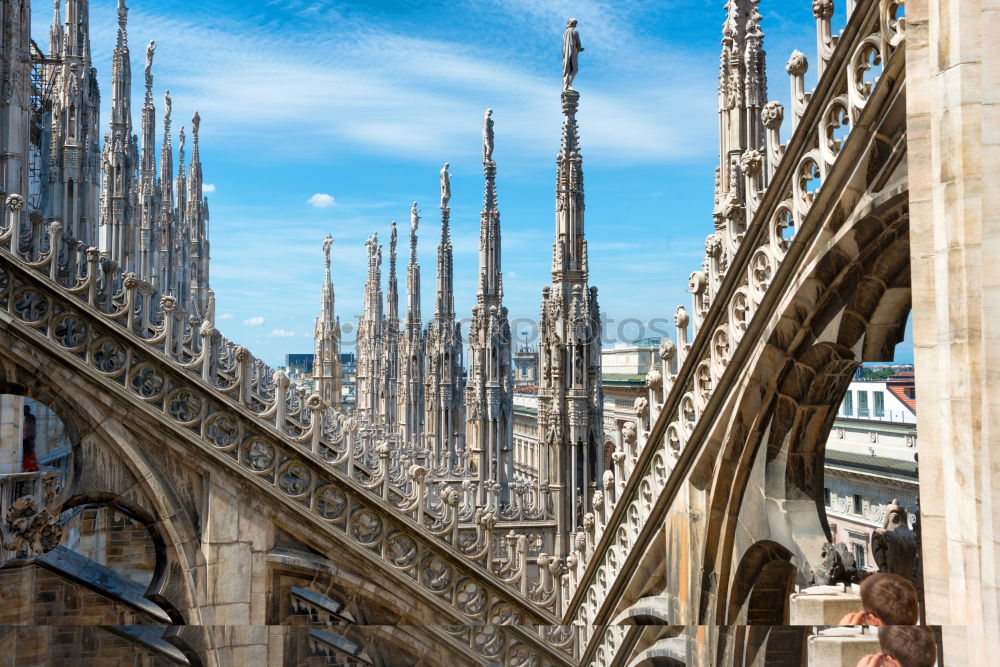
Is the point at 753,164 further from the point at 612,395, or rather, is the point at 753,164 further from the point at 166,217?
the point at 612,395

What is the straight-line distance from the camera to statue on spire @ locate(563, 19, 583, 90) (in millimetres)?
17188

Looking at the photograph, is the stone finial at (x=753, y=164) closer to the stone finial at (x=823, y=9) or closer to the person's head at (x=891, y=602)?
the stone finial at (x=823, y=9)

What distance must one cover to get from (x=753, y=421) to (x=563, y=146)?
11610 mm

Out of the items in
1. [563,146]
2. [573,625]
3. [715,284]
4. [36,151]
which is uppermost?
[36,151]

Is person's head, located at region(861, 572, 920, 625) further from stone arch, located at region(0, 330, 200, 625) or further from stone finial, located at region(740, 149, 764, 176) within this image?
stone arch, located at region(0, 330, 200, 625)

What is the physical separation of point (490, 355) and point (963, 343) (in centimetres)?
2260

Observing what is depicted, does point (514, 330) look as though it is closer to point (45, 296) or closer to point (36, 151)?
point (36, 151)

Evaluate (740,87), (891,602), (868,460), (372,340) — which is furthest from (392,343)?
(891,602)

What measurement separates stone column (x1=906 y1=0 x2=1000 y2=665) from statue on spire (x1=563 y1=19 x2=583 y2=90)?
1465cm

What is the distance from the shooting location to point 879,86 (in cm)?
519

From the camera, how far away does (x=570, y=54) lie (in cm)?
1736

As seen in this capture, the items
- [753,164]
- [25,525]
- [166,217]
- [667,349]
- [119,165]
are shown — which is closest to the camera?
[753,164]

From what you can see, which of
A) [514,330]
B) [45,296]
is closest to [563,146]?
[514,330]

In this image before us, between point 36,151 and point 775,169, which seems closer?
point 775,169
